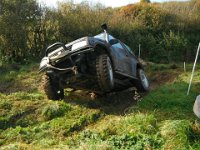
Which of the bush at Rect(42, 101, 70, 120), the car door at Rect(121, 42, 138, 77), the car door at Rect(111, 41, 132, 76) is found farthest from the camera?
the car door at Rect(121, 42, 138, 77)

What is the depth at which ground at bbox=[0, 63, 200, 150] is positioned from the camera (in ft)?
27.9

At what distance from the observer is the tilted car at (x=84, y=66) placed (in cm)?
1075

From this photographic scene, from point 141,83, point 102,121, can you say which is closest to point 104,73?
point 102,121

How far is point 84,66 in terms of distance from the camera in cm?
1119

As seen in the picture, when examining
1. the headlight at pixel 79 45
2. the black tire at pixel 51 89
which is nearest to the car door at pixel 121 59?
the headlight at pixel 79 45

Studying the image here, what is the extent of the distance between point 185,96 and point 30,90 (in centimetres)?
519

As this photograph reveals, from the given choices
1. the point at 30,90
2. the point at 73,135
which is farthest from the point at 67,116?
the point at 30,90

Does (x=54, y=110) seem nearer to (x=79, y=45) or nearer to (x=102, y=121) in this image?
(x=102, y=121)

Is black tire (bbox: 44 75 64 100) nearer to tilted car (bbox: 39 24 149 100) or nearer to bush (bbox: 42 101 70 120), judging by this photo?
tilted car (bbox: 39 24 149 100)

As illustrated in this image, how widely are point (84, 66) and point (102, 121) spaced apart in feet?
5.13

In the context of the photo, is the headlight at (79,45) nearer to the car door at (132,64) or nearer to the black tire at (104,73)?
the black tire at (104,73)

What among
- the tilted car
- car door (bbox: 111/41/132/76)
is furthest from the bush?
car door (bbox: 111/41/132/76)

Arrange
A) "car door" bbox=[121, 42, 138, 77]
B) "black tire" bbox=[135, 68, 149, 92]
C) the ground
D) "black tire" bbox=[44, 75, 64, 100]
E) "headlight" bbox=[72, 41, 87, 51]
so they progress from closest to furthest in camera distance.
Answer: the ground, "headlight" bbox=[72, 41, 87, 51], "black tire" bbox=[44, 75, 64, 100], "car door" bbox=[121, 42, 138, 77], "black tire" bbox=[135, 68, 149, 92]

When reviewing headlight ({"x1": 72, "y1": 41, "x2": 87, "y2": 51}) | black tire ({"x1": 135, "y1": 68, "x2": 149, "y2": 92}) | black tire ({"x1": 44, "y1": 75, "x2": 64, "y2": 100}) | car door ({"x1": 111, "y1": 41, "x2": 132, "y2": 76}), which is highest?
headlight ({"x1": 72, "y1": 41, "x2": 87, "y2": 51})
